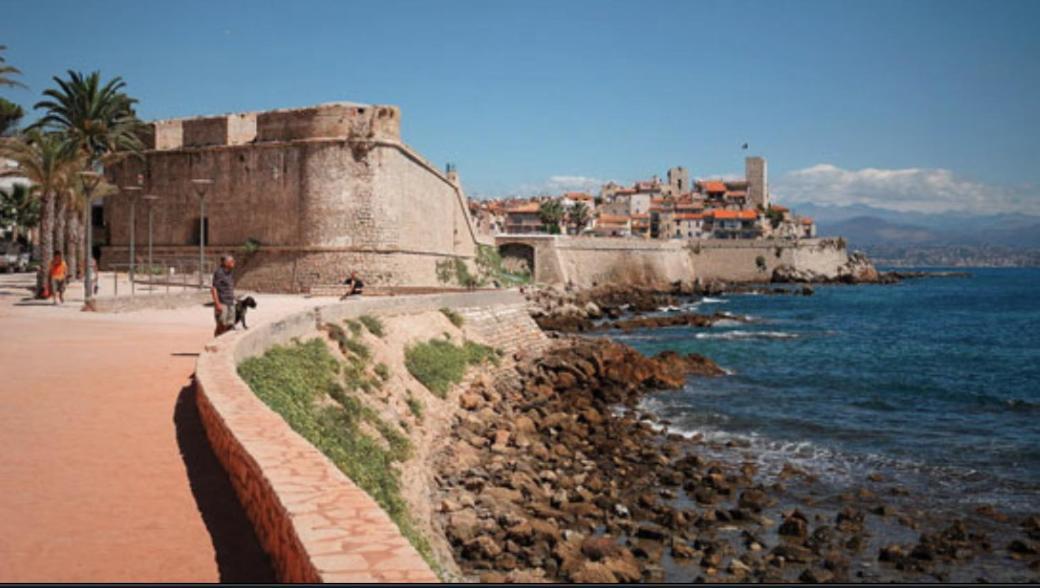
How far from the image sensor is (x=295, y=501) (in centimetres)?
482

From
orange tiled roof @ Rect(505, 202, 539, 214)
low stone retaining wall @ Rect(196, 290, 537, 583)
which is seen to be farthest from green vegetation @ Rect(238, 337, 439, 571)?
orange tiled roof @ Rect(505, 202, 539, 214)

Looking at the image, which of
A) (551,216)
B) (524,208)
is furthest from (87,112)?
(524,208)

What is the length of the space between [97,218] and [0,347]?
27.4 metres

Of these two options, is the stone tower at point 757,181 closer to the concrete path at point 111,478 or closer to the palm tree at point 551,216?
the palm tree at point 551,216

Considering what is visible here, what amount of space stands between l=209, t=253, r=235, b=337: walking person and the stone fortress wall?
55.7ft

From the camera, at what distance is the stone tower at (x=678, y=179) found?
14675cm

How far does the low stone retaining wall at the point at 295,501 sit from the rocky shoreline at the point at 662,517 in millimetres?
4001

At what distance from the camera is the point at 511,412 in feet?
60.0

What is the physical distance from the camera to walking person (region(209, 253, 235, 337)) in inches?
516

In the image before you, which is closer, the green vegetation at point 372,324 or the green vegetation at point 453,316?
the green vegetation at point 372,324

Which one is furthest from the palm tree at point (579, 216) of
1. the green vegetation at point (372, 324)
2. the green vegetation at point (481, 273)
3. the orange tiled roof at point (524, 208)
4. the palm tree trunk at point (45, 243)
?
the green vegetation at point (372, 324)

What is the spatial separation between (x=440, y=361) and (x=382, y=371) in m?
3.40

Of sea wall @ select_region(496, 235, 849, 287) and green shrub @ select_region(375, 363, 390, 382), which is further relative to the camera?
sea wall @ select_region(496, 235, 849, 287)

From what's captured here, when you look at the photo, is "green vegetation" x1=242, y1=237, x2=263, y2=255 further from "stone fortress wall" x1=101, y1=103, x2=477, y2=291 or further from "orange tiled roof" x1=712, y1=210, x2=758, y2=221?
"orange tiled roof" x1=712, y1=210, x2=758, y2=221
